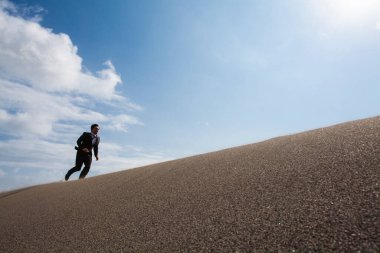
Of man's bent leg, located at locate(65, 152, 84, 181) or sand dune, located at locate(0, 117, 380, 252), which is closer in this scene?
sand dune, located at locate(0, 117, 380, 252)

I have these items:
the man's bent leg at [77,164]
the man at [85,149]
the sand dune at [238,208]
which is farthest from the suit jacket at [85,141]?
the sand dune at [238,208]

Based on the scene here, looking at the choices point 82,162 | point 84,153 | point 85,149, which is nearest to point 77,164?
point 82,162

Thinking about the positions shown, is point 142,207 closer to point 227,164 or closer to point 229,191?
point 229,191

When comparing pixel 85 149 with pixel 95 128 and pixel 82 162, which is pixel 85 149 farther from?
pixel 95 128

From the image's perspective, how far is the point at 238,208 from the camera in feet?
7.38

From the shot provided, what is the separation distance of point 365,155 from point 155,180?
2.29 m

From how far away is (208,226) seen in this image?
209 cm

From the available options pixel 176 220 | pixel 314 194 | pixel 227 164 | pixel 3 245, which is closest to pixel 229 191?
pixel 176 220

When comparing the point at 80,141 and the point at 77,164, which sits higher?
the point at 80,141

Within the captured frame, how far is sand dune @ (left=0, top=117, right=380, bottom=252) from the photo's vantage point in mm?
1683

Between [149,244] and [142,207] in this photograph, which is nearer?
[149,244]

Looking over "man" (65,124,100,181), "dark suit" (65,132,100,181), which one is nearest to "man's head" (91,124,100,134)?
"man" (65,124,100,181)

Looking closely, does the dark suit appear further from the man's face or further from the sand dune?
the sand dune

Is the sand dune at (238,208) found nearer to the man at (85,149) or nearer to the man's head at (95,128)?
the man at (85,149)
